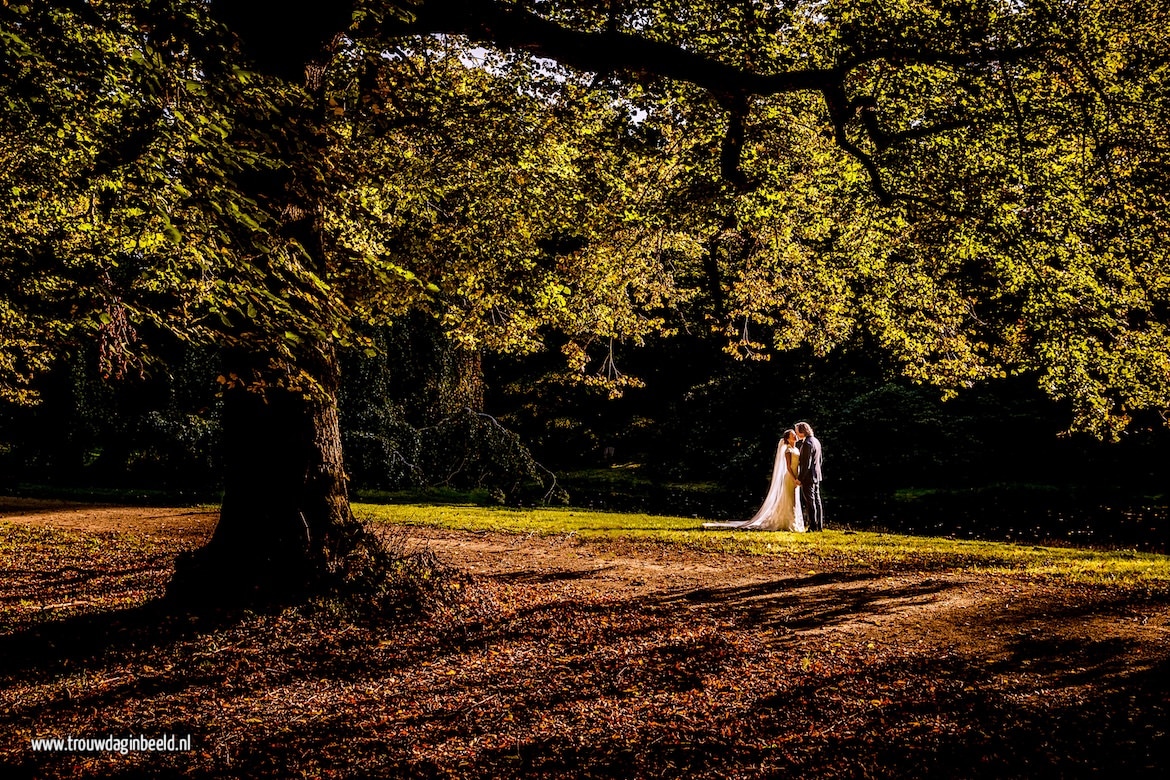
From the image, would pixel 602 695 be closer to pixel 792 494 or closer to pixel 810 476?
pixel 810 476

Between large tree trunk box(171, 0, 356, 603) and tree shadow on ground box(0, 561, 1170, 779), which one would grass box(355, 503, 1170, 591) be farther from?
large tree trunk box(171, 0, 356, 603)

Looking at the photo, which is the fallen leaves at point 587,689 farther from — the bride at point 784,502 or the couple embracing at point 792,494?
the bride at point 784,502

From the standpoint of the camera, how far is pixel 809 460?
13.6 metres

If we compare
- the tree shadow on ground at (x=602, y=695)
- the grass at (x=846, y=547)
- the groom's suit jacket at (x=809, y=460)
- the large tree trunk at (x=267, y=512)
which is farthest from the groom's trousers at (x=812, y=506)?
the large tree trunk at (x=267, y=512)

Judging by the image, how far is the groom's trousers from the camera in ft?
45.2

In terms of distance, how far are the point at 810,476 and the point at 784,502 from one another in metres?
0.79

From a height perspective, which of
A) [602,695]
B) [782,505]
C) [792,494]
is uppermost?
[792,494]

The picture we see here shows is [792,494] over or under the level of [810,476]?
under

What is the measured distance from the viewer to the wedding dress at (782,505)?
14.1 metres

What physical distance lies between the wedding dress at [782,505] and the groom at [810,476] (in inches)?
7.3

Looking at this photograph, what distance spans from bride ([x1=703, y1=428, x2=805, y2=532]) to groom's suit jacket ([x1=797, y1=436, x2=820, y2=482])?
0.97 ft

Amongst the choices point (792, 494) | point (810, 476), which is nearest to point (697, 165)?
point (810, 476)

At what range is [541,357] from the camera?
3434cm

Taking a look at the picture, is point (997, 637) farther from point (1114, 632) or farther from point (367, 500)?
point (367, 500)
